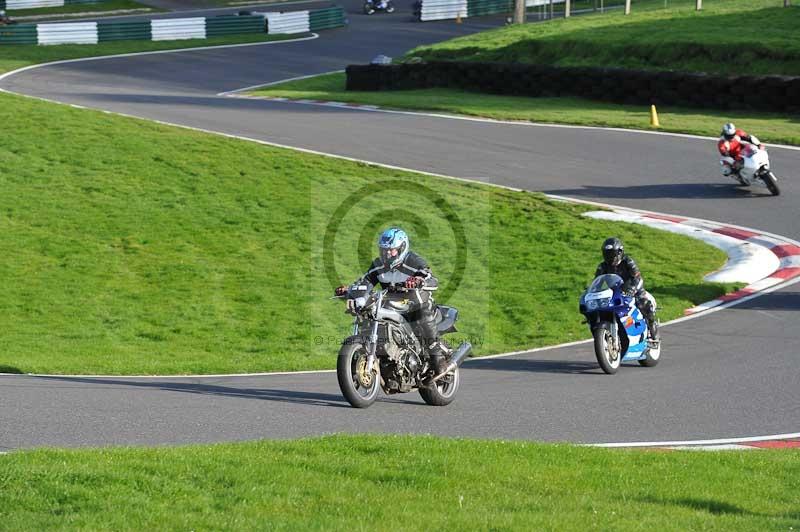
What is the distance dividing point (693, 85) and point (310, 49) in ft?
70.8

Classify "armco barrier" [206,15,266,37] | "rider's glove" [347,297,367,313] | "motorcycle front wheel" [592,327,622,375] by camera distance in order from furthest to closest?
"armco barrier" [206,15,266,37] → "motorcycle front wheel" [592,327,622,375] → "rider's glove" [347,297,367,313]

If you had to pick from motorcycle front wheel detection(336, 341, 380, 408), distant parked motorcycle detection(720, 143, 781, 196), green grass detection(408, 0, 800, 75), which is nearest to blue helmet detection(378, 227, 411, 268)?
motorcycle front wheel detection(336, 341, 380, 408)

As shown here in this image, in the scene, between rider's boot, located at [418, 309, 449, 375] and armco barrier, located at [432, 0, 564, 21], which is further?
armco barrier, located at [432, 0, 564, 21]

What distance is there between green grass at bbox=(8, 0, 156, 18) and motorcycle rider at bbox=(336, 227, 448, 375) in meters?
55.0

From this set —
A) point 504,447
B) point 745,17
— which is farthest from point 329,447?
point 745,17

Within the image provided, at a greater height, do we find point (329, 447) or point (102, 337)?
point (329, 447)

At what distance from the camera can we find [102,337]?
16578mm

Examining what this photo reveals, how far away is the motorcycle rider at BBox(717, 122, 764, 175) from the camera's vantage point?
23781mm

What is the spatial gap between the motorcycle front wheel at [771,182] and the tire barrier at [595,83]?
8.31 metres

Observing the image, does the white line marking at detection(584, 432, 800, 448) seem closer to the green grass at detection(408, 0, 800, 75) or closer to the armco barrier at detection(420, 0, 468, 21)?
the green grass at detection(408, 0, 800, 75)

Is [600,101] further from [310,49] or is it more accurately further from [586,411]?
[586,411]

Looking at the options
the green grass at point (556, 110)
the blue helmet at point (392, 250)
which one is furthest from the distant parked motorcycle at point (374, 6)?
Answer: the blue helmet at point (392, 250)

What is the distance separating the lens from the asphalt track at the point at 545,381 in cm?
1105

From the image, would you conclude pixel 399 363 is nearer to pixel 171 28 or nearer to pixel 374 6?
pixel 171 28
